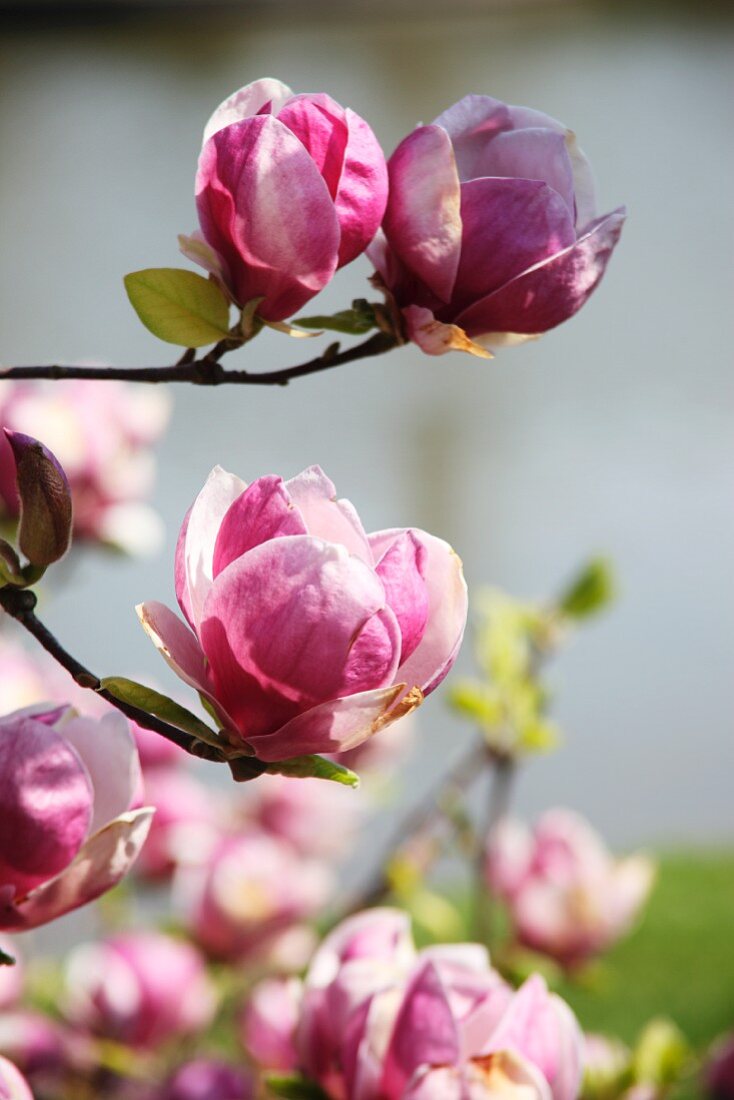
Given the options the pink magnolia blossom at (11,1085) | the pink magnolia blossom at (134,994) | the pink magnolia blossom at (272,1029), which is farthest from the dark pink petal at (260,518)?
the pink magnolia blossom at (134,994)

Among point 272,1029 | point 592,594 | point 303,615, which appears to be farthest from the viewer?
point 592,594

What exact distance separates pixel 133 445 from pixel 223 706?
35 cm

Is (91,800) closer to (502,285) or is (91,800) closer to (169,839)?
(502,285)

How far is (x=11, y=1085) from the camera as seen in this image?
0.81 feet

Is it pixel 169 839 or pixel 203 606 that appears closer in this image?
pixel 203 606

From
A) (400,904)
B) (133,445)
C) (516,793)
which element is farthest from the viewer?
(516,793)

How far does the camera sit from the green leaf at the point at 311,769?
8.7 inches

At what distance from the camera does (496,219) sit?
0.25 meters

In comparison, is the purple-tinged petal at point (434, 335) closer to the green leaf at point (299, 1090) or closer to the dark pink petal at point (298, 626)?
the dark pink petal at point (298, 626)

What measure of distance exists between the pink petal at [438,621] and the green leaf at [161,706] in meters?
0.04

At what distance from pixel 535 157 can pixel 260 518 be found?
0.10m

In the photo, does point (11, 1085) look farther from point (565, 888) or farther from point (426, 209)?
point (565, 888)

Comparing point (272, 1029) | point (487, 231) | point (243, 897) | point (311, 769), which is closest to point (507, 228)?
point (487, 231)

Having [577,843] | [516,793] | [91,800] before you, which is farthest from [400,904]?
[516,793]
